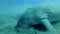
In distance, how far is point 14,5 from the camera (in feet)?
11.9

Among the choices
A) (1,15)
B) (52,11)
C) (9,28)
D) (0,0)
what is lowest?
(9,28)

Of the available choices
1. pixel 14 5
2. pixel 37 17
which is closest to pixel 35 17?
pixel 37 17

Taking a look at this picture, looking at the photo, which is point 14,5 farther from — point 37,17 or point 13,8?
point 37,17

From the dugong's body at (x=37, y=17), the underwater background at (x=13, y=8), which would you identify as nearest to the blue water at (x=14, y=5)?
the underwater background at (x=13, y=8)

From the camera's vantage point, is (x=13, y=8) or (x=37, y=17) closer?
(x=37, y=17)

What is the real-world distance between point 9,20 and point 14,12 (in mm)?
344

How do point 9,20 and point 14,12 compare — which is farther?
point 14,12

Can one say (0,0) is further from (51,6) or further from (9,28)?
(51,6)

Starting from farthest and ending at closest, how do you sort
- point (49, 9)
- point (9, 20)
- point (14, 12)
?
point (14, 12)
point (9, 20)
point (49, 9)

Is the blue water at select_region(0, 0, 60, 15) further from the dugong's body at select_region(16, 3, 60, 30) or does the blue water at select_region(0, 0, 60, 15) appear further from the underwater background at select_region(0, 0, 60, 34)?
the dugong's body at select_region(16, 3, 60, 30)

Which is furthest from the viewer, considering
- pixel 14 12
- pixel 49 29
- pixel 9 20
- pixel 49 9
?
pixel 14 12

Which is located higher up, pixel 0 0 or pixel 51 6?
pixel 0 0

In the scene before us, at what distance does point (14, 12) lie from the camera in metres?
3.69

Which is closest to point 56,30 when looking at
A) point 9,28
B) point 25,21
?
point 25,21
